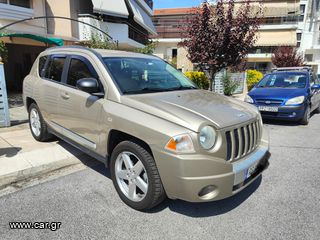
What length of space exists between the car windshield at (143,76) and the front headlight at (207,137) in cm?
114

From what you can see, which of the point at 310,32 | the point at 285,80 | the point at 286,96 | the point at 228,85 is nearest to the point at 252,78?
the point at 228,85

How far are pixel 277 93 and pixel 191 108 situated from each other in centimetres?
540

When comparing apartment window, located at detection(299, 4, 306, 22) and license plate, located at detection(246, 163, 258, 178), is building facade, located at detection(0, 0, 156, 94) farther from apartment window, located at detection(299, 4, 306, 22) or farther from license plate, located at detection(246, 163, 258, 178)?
apartment window, located at detection(299, 4, 306, 22)

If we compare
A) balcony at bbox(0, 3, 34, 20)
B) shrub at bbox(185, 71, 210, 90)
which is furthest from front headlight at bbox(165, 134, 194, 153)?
balcony at bbox(0, 3, 34, 20)

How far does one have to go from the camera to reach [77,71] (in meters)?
3.81

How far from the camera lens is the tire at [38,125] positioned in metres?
4.87

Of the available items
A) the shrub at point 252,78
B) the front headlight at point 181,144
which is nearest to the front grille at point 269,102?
the front headlight at point 181,144

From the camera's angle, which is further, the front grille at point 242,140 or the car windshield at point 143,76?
the car windshield at point 143,76

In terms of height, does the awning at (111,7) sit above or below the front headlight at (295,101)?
above

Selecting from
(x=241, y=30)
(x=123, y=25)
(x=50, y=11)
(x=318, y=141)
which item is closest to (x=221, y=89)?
(x=241, y=30)

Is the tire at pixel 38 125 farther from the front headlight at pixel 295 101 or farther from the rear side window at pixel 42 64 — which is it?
the front headlight at pixel 295 101

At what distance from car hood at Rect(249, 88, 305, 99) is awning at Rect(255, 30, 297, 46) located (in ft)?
94.2

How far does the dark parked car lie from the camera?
692 centimetres

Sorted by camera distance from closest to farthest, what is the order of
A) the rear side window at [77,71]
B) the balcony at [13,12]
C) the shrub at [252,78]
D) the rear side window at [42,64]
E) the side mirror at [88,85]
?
1. the side mirror at [88,85]
2. the rear side window at [77,71]
3. the rear side window at [42,64]
4. the balcony at [13,12]
5. the shrub at [252,78]
